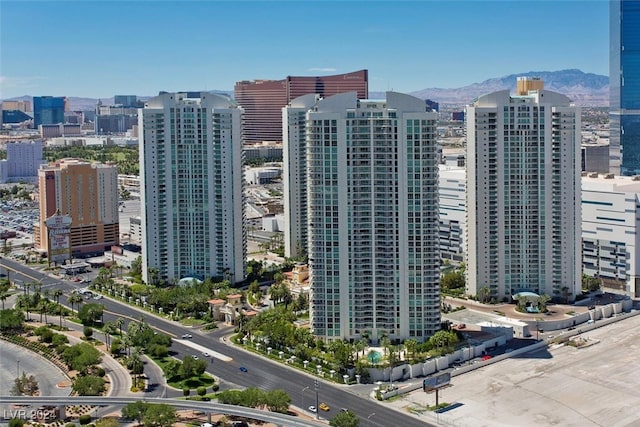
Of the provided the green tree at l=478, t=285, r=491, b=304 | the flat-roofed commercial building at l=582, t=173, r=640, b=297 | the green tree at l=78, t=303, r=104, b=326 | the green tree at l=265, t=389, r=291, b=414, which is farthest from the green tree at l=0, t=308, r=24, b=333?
the flat-roofed commercial building at l=582, t=173, r=640, b=297

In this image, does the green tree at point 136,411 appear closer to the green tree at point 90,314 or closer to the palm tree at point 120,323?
the palm tree at point 120,323

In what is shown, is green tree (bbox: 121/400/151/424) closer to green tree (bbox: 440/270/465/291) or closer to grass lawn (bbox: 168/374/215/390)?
grass lawn (bbox: 168/374/215/390)

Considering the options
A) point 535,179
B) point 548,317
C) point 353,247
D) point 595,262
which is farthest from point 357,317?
point 595,262

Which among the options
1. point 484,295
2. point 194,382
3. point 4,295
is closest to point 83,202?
point 4,295

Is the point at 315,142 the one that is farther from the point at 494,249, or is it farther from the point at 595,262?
the point at 595,262

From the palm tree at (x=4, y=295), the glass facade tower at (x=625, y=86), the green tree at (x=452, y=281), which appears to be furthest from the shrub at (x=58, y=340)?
the glass facade tower at (x=625, y=86)

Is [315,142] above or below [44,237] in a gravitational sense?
above
